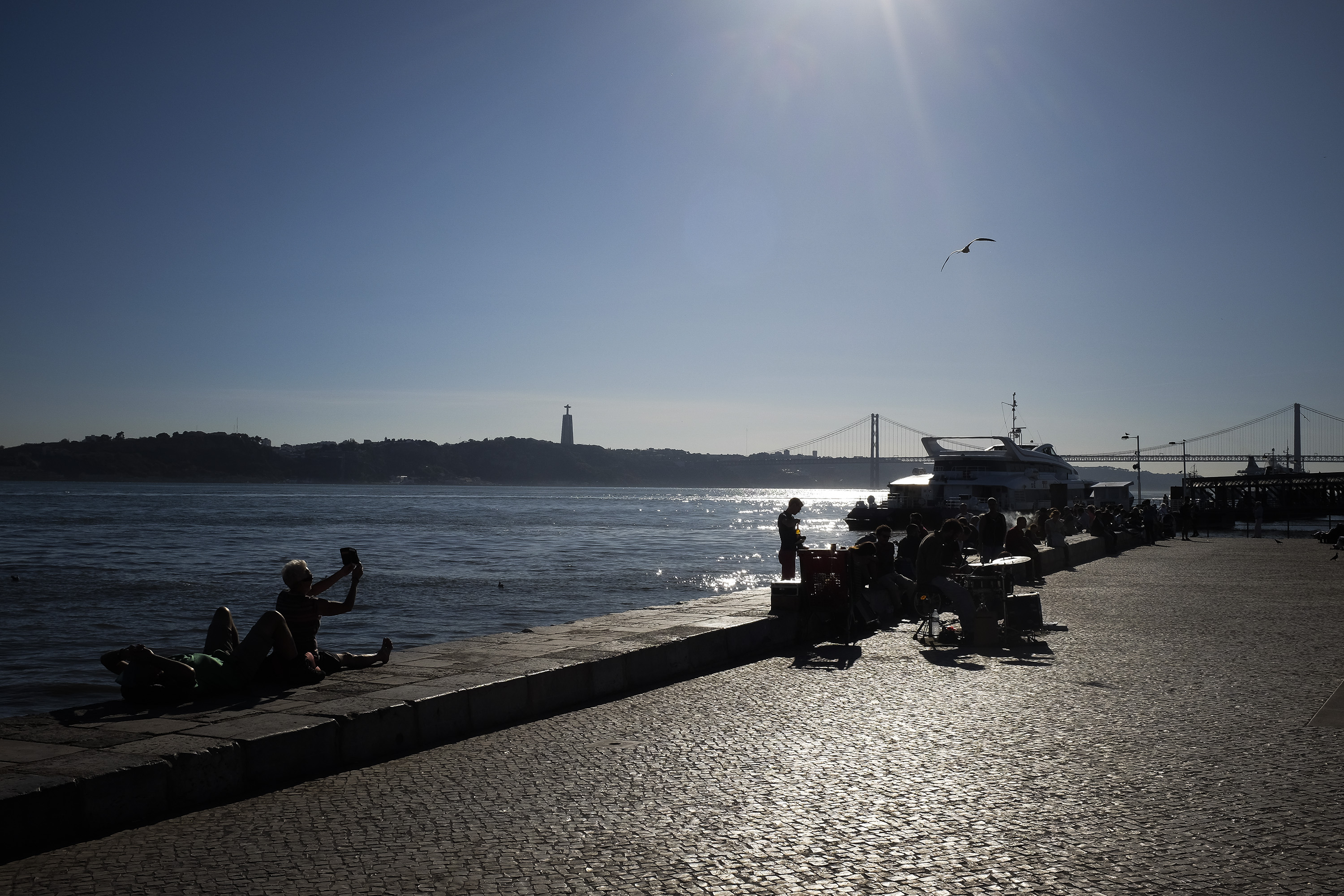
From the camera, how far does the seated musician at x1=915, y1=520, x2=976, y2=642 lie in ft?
33.8

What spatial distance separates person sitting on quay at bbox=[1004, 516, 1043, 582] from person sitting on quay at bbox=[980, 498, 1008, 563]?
0.41ft

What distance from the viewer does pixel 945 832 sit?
4254 mm

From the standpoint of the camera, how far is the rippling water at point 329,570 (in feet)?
53.1

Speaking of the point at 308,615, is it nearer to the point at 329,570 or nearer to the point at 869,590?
the point at 869,590

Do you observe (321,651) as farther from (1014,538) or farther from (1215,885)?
(1014,538)

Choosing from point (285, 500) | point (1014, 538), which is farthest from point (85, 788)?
point (285, 500)

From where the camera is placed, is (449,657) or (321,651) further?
(449,657)

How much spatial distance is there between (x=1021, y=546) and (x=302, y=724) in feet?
46.7

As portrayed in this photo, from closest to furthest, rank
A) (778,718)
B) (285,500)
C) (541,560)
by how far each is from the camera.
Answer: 1. (778,718)
2. (541,560)
3. (285,500)

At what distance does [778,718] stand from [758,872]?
2.81 meters

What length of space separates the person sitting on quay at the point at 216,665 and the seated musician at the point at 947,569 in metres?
6.37

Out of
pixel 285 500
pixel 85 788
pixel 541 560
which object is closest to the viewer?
pixel 85 788

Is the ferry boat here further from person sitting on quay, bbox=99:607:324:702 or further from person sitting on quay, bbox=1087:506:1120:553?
person sitting on quay, bbox=99:607:324:702

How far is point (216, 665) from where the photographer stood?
5.88 metres
